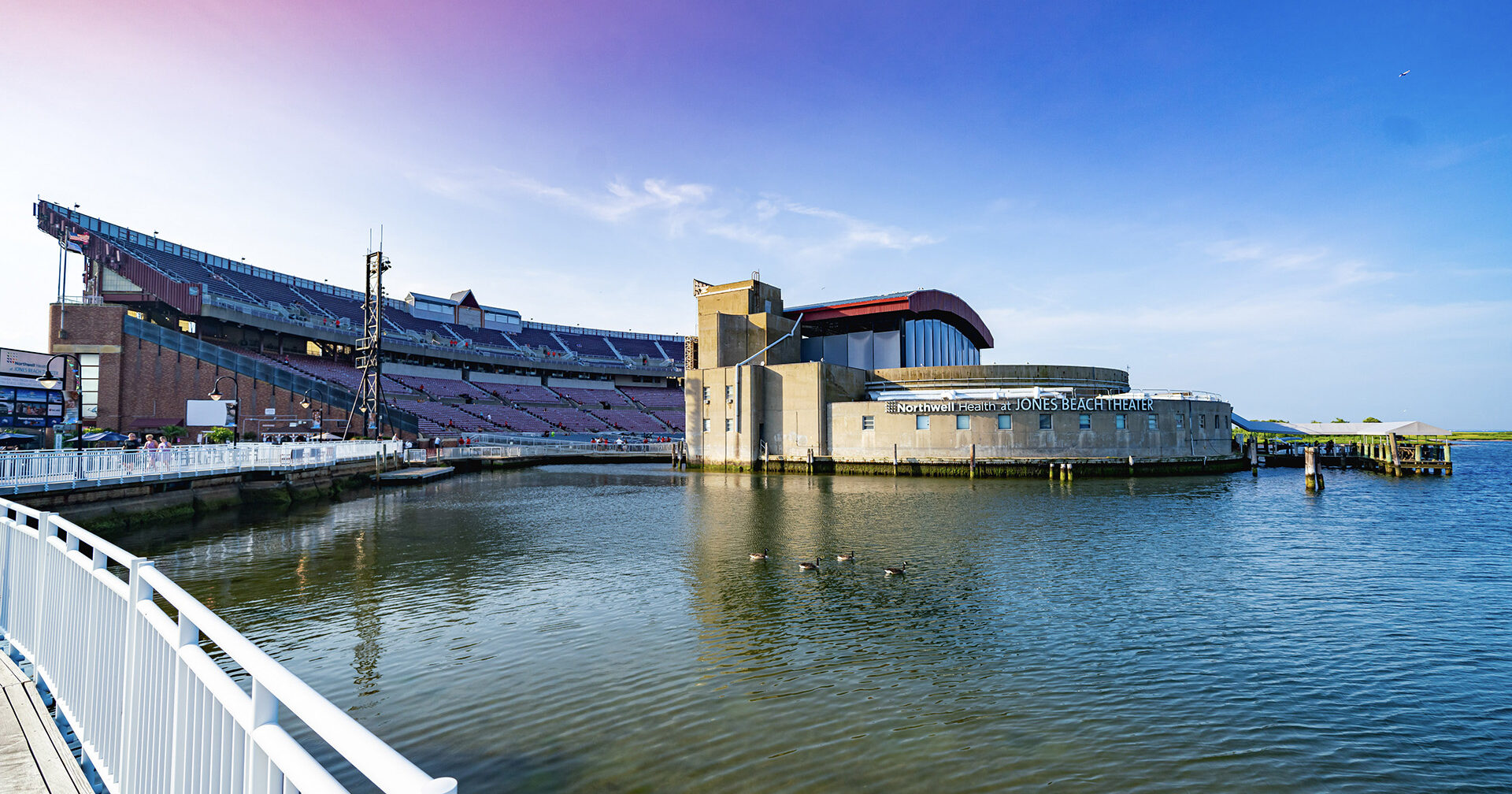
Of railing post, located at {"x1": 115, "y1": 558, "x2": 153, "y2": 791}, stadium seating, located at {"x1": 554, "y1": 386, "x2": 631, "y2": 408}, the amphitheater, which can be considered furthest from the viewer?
stadium seating, located at {"x1": 554, "y1": 386, "x2": 631, "y2": 408}

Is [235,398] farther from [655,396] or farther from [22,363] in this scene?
[655,396]

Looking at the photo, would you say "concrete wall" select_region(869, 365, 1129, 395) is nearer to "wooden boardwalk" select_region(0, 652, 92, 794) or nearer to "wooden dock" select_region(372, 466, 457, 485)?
"wooden dock" select_region(372, 466, 457, 485)

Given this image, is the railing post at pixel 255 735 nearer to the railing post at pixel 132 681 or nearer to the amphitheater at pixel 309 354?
the railing post at pixel 132 681

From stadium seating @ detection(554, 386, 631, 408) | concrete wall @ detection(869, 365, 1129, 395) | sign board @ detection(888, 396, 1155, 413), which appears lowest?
sign board @ detection(888, 396, 1155, 413)

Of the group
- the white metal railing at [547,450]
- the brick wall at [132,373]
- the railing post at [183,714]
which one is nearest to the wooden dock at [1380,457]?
the white metal railing at [547,450]

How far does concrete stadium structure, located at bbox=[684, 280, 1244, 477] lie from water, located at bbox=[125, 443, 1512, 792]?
83.3 feet

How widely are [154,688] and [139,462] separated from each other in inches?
1093

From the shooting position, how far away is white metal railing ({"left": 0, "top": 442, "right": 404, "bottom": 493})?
A: 67.8 feet

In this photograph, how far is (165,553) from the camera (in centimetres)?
2100

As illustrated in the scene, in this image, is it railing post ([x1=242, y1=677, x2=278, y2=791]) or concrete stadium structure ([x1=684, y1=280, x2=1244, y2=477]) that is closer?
railing post ([x1=242, y1=677, x2=278, y2=791])

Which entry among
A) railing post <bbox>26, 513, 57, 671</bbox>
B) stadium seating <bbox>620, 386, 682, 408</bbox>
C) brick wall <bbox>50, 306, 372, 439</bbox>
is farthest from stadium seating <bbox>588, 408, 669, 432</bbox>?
railing post <bbox>26, 513, 57, 671</bbox>

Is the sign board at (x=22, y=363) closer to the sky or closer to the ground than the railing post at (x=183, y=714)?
closer to the sky

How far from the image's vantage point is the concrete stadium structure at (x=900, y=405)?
5241 centimetres

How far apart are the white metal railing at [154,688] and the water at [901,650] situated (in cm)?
394
